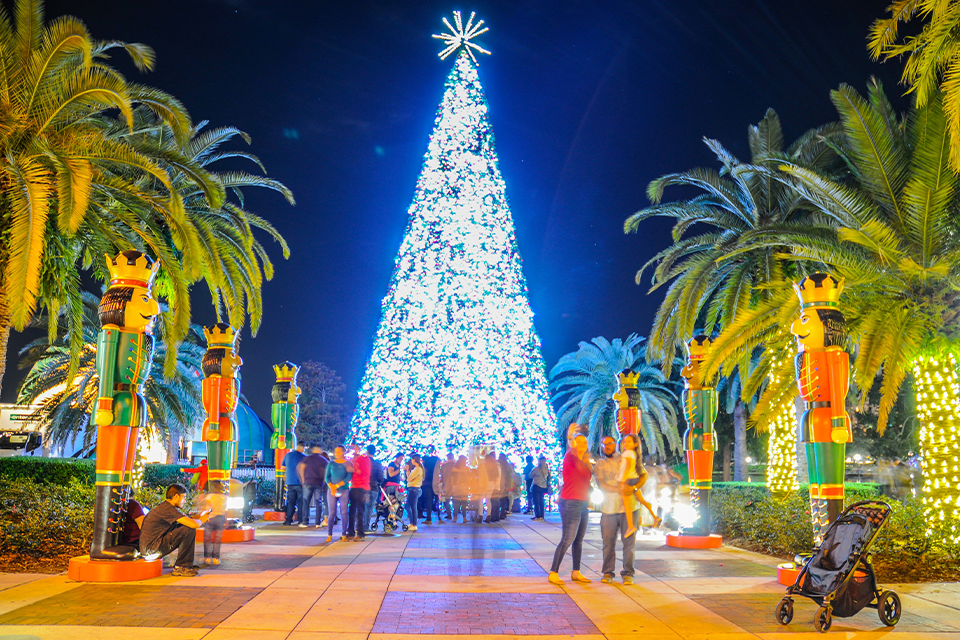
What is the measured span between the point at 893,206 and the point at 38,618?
12.8 metres

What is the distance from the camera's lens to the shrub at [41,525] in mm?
9625

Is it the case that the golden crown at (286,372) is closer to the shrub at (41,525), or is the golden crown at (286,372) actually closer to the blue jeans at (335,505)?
the blue jeans at (335,505)

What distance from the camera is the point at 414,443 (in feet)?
65.3

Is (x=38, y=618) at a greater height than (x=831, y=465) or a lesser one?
lesser

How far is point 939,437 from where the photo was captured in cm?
1150

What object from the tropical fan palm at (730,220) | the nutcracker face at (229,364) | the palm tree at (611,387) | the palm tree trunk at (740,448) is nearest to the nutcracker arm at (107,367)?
the nutcracker face at (229,364)

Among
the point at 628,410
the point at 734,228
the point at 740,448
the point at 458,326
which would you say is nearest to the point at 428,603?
the point at 628,410

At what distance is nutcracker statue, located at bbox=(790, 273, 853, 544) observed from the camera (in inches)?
354

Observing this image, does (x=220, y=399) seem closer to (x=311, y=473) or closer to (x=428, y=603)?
(x=311, y=473)

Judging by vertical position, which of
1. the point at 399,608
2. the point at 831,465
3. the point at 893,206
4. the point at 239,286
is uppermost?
the point at 893,206

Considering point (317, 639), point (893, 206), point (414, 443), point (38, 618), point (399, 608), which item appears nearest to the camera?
point (317, 639)

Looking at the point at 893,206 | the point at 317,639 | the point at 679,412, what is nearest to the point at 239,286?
the point at 317,639

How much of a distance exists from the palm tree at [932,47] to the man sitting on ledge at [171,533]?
969cm

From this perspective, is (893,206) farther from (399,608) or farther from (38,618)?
(38,618)
